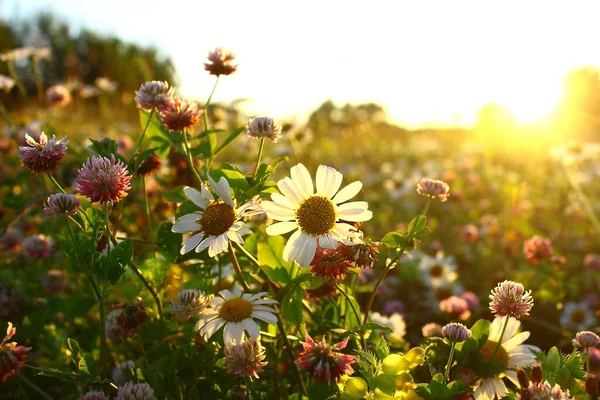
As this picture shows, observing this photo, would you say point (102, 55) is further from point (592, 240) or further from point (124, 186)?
point (124, 186)

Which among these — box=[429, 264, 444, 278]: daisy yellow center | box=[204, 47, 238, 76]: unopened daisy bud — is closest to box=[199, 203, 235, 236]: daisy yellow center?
box=[204, 47, 238, 76]: unopened daisy bud

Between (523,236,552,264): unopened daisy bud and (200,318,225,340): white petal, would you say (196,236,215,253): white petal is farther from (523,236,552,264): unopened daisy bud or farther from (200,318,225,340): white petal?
(523,236,552,264): unopened daisy bud

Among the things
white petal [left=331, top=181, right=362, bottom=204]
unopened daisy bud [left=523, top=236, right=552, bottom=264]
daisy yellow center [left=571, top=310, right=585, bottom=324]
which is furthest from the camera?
daisy yellow center [left=571, top=310, right=585, bottom=324]

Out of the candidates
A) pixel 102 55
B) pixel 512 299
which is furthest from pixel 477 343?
pixel 102 55

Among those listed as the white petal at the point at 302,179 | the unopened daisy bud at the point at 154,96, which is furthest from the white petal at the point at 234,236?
the unopened daisy bud at the point at 154,96

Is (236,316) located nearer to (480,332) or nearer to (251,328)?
(251,328)

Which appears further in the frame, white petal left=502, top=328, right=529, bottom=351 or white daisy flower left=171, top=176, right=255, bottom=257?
white petal left=502, top=328, right=529, bottom=351

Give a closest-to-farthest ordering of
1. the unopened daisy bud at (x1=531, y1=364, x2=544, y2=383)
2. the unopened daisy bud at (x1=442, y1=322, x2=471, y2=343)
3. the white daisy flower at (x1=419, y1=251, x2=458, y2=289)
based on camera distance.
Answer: the unopened daisy bud at (x1=531, y1=364, x2=544, y2=383) < the unopened daisy bud at (x1=442, y1=322, x2=471, y2=343) < the white daisy flower at (x1=419, y1=251, x2=458, y2=289)

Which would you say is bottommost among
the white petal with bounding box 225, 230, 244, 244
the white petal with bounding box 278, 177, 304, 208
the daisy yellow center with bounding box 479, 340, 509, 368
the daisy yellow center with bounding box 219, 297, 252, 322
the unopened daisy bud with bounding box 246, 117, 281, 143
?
the daisy yellow center with bounding box 219, 297, 252, 322
